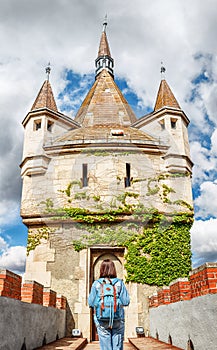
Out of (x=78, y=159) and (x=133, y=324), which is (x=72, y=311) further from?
(x=78, y=159)

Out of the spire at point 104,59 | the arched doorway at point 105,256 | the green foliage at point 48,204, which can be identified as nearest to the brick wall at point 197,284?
the arched doorway at point 105,256

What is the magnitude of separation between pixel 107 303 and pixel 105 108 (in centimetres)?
1357

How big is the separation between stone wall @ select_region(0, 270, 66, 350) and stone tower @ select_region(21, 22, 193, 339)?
10.0 feet

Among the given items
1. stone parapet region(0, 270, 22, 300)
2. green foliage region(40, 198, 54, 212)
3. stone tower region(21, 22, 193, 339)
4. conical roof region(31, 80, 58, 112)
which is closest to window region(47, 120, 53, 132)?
stone tower region(21, 22, 193, 339)

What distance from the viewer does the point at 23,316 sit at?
Answer: 545 centimetres

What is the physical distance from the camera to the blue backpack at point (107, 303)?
4.09 m

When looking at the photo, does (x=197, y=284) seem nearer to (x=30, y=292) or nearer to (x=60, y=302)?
(x=30, y=292)

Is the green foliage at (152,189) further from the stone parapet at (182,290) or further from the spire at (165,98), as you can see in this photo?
the stone parapet at (182,290)

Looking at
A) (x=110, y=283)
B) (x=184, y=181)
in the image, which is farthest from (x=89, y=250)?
(x=110, y=283)

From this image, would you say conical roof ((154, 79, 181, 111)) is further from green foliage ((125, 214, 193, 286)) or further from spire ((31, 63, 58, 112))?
green foliage ((125, 214, 193, 286))

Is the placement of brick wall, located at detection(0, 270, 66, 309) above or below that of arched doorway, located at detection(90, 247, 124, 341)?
below

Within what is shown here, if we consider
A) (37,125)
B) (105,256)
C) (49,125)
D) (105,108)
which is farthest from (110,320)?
(105,108)

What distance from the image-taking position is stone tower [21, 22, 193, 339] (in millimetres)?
11234

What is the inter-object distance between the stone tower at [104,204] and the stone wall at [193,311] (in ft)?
12.4
